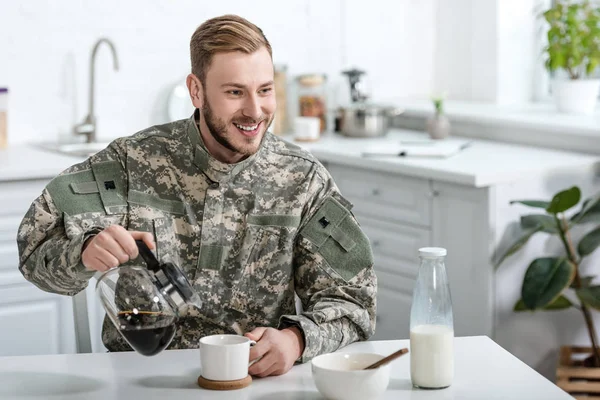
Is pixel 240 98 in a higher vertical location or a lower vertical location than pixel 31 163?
higher

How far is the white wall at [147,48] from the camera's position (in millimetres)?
3717

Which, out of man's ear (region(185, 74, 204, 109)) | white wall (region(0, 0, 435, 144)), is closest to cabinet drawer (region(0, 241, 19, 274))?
white wall (region(0, 0, 435, 144))

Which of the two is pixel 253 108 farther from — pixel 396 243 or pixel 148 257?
pixel 396 243

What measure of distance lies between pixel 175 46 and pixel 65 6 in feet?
1.56

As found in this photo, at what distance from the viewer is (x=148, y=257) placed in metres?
1.53

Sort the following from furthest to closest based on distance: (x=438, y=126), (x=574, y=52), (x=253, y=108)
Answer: (x=438, y=126), (x=574, y=52), (x=253, y=108)

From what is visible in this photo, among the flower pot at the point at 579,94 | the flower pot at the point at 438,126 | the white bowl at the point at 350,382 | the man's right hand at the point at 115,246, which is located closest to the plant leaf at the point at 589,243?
the flower pot at the point at 579,94

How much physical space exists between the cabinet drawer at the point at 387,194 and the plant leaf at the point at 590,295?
564 mm

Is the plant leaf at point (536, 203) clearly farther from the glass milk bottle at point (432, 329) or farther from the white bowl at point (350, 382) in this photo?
the white bowl at point (350, 382)

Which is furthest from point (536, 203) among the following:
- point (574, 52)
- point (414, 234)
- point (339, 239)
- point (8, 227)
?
point (8, 227)

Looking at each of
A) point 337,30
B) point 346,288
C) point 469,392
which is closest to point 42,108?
point 337,30

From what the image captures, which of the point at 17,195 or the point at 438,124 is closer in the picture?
the point at 17,195

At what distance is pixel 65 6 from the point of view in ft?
12.3

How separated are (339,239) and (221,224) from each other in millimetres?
240
